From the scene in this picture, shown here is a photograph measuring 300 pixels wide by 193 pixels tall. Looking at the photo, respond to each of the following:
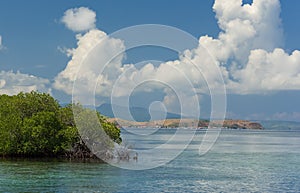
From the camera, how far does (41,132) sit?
166 ft

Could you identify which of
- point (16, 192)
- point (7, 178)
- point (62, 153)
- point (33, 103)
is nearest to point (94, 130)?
point (62, 153)

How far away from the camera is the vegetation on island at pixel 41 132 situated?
5041cm

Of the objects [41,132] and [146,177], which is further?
[41,132]

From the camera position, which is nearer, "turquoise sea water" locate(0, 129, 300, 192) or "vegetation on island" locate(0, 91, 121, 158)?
"turquoise sea water" locate(0, 129, 300, 192)

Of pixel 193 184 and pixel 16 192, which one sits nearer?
pixel 16 192

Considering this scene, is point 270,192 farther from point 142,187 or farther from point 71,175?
point 71,175

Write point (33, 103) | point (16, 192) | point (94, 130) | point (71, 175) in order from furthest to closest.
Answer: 1. point (33, 103)
2. point (94, 130)
3. point (71, 175)
4. point (16, 192)

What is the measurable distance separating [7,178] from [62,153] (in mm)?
15962

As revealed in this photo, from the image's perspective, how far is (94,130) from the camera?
50.3m

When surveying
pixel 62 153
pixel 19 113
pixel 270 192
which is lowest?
pixel 270 192

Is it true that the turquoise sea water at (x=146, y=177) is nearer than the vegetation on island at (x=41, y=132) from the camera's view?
Yes

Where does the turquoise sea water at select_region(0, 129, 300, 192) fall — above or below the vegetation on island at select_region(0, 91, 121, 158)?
below

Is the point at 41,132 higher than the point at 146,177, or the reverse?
the point at 41,132

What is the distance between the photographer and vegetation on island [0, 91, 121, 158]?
50.4 metres
